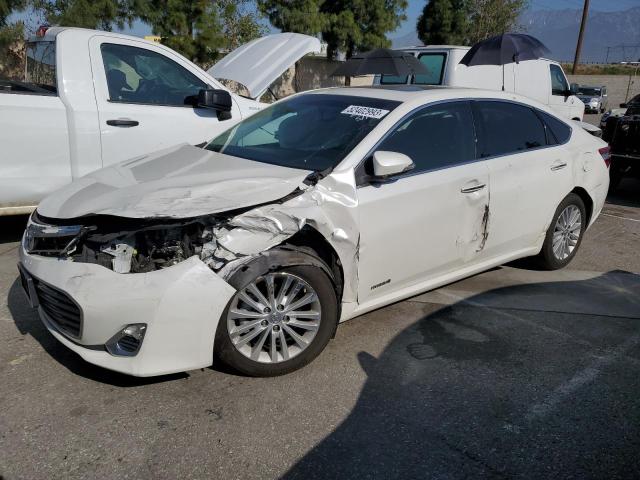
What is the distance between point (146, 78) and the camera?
548 centimetres

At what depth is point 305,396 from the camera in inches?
121

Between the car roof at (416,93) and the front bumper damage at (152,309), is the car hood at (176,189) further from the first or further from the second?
Answer: the car roof at (416,93)

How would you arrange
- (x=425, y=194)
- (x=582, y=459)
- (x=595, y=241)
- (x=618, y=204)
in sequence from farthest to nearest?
(x=618, y=204) → (x=595, y=241) → (x=425, y=194) → (x=582, y=459)

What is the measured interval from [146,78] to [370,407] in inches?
156

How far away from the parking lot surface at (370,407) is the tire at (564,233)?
0.81 m

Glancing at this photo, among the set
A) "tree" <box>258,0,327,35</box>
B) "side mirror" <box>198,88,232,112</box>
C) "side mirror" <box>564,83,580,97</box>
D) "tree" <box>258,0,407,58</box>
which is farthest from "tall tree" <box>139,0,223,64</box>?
"side mirror" <box>198,88,232,112</box>

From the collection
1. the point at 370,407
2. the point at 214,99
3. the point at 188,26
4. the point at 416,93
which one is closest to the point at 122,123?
the point at 214,99

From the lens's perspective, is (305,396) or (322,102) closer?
(305,396)

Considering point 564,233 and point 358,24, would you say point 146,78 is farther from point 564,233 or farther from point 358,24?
point 358,24

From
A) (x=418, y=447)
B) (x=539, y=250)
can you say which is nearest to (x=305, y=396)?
(x=418, y=447)

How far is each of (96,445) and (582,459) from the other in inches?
87.5

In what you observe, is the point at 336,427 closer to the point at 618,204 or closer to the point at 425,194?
the point at 425,194

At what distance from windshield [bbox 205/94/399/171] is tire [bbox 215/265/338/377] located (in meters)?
0.74

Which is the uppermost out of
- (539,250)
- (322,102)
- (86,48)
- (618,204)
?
(86,48)
